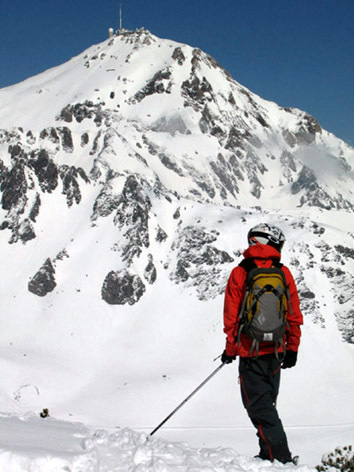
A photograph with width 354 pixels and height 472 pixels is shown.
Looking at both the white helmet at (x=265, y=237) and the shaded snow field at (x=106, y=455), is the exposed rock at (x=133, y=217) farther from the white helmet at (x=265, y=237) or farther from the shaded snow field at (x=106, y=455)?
the white helmet at (x=265, y=237)

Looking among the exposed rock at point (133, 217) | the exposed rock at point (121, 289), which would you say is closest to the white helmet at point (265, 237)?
the exposed rock at point (121, 289)

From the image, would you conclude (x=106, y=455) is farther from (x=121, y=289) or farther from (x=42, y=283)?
(x=42, y=283)

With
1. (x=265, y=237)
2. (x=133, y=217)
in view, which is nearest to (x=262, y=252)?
(x=265, y=237)

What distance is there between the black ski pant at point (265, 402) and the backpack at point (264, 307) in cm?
43

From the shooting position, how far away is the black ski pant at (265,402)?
31.8 feet

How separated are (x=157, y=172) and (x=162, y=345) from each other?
267 feet

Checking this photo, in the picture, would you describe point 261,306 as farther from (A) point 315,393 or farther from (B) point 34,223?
(B) point 34,223

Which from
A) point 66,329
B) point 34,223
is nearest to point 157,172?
point 34,223

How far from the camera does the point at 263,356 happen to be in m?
9.76

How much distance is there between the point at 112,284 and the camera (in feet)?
356

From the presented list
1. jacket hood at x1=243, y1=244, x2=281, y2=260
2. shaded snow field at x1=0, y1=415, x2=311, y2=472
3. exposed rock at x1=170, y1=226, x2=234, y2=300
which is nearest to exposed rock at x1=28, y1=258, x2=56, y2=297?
exposed rock at x1=170, y1=226, x2=234, y2=300

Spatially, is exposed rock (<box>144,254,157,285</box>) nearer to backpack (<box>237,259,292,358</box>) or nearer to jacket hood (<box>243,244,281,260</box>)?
jacket hood (<box>243,244,281,260</box>)

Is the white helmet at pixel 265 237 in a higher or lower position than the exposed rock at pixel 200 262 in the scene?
lower

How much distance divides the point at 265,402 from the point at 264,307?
2023 mm
